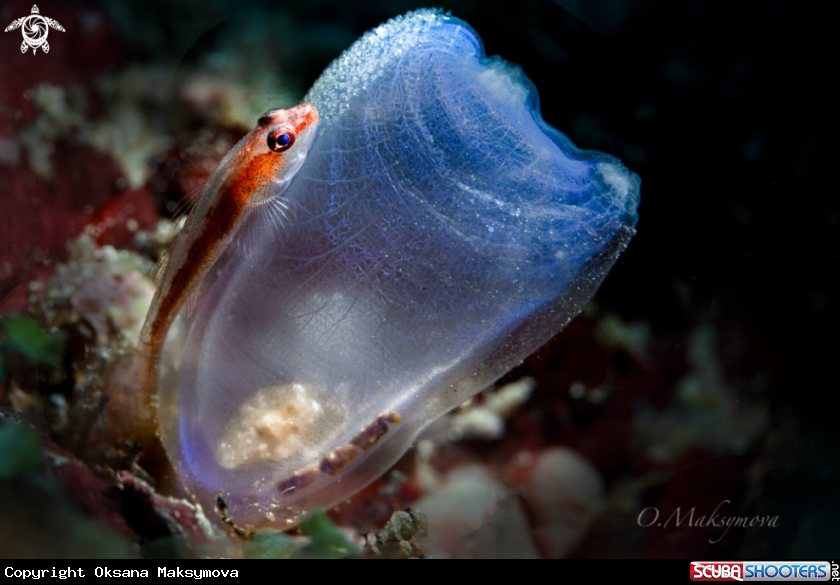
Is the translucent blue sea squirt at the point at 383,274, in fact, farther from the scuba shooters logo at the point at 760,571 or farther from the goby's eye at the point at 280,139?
the scuba shooters logo at the point at 760,571

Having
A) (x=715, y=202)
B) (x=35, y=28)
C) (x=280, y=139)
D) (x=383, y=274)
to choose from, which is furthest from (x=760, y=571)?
(x=35, y=28)

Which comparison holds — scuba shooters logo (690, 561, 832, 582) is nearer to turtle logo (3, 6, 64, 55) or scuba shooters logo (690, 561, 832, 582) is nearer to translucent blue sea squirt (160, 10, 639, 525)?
translucent blue sea squirt (160, 10, 639, 525)

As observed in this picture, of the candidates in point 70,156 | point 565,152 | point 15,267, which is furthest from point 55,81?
point 565,152

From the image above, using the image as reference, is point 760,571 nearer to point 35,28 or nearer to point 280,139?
point 280,139

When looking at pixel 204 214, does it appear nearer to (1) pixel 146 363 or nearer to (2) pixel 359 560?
(1) pixel 146 363

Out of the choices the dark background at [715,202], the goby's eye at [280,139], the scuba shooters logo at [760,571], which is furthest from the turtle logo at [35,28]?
the scuba shooters logo at [760,571]

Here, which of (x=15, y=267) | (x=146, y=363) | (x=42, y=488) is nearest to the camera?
(x=42, y=488)
